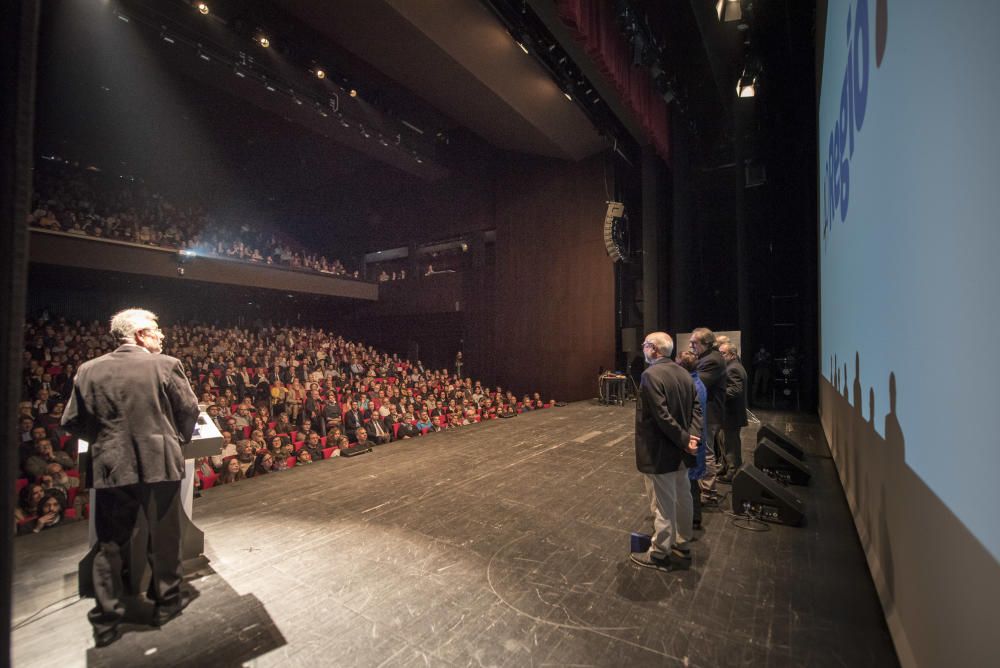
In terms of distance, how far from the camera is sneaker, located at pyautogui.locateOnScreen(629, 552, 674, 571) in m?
2.48

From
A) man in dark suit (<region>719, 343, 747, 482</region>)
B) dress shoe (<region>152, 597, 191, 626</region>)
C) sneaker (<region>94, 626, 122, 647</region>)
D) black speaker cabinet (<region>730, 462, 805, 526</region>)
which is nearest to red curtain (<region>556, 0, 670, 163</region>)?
man in dark suit (<region>719, 343, 747, 482</region>)

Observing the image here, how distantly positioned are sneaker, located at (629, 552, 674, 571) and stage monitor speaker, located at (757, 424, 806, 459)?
2.48m

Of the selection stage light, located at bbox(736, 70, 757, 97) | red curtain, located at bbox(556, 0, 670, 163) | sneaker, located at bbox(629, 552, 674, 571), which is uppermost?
red curtain, located at bbox(556, 0, 670, 163)

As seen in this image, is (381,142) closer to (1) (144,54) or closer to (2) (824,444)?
(1) (144,54)

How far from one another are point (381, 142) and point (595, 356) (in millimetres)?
7689

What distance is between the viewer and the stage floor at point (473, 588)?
184 centimetres

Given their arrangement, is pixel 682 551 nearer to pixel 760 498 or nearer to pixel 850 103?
pixel 760 498

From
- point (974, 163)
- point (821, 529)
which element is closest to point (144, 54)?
point (974, 163)

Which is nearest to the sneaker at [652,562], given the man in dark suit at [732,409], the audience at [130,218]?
the man in dark suit at [732,409]

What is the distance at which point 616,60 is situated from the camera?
688cm

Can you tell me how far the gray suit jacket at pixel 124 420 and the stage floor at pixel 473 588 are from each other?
76cm

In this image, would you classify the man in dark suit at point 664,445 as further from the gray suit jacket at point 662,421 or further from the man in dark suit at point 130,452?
the man in dark suit at point 130,452

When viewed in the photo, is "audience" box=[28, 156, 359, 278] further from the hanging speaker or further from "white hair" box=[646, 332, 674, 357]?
"white hair" box=[646, 332, 674, 357]

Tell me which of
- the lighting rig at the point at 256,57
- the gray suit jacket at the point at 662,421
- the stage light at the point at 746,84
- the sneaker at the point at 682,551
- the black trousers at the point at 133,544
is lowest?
the sneaker at the point at 682,551
